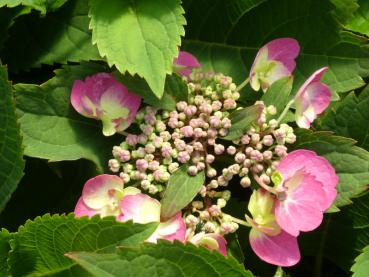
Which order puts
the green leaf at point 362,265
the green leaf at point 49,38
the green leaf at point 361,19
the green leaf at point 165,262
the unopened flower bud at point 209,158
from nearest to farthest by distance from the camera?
the green leaf at point 165,262 → the unopened flower bud at point 209,158 → the green leaf at point 362,265 → the green leaf at point 49,38 → the green leaf at point 361,19

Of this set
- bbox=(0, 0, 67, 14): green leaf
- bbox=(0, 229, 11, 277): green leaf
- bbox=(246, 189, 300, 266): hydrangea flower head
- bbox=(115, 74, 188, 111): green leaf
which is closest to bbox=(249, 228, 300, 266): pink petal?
bbox=(246, 189, 300, 266): hydrangea flower head

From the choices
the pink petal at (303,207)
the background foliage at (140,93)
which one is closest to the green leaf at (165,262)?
the background foliage at (140,93)

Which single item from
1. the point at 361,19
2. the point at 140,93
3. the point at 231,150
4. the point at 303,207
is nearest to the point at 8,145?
the point at 140,93

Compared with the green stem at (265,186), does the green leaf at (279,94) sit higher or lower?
higher

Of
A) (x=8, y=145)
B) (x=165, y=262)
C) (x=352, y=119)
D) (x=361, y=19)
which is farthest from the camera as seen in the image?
(x=361, y=19)

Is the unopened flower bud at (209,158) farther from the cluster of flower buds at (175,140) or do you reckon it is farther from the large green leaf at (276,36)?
the large green leaf at (276,36)

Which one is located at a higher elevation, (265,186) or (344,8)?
Answer: (344,8)

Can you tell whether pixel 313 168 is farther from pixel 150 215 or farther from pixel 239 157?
pixel 150 215

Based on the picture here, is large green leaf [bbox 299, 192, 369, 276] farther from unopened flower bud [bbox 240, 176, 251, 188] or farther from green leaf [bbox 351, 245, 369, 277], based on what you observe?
unopened flower bud [bbox 240, 176, 251, 188]
